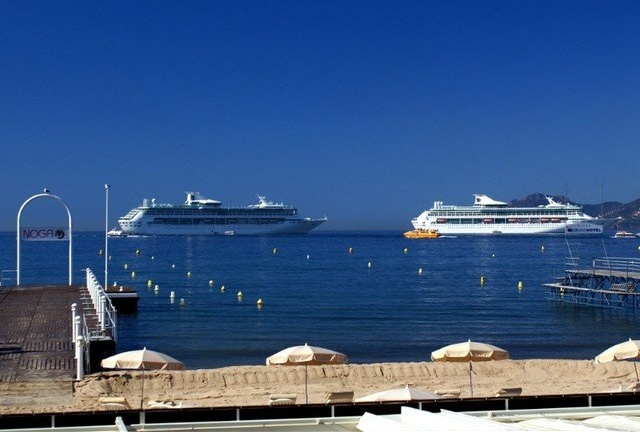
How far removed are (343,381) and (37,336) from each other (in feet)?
20.1

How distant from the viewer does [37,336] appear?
51.6 feet

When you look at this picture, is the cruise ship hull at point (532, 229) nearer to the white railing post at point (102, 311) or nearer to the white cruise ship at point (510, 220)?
the white cruise ship at point (510, 220)

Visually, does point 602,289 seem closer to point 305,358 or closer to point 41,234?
point 41,234

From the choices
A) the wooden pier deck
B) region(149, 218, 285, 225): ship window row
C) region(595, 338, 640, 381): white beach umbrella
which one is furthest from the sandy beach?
region(149, 218, 285, 225): ship window row

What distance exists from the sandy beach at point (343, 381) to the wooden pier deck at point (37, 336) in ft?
2.39

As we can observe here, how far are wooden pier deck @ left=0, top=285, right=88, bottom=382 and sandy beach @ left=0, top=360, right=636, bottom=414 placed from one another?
73 cm

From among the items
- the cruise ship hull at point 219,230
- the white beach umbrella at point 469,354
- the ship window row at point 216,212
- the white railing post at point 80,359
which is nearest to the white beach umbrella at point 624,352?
the white beach umbrella at point 469,354

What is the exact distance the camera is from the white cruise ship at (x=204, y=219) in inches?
5256

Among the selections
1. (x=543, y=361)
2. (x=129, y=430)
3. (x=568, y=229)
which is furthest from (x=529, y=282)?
(x=568, y=229)

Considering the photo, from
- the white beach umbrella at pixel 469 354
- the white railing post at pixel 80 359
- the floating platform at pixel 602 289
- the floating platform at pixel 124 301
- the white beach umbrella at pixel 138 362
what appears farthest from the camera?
the floating platform at pixel 602 289

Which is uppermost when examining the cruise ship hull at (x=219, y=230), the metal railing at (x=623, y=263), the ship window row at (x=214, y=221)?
the ship window row at (x=214, y=221)

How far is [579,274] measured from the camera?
118ft

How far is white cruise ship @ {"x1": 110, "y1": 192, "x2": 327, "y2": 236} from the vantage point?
438 ft

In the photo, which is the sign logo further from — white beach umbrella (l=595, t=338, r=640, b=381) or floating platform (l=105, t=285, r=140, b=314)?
white beach umbrella (l=595, t=338, r=640, b=381)
